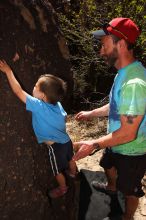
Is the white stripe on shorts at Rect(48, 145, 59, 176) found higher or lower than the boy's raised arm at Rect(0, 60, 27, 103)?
lower

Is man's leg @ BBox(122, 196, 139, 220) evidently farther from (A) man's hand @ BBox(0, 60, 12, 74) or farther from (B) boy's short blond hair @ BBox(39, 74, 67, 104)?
(A) man's hand @ BBox(0, 60, 12, 74)

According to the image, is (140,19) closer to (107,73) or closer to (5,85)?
(107,73)

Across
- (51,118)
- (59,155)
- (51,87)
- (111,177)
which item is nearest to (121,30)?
(51,87)

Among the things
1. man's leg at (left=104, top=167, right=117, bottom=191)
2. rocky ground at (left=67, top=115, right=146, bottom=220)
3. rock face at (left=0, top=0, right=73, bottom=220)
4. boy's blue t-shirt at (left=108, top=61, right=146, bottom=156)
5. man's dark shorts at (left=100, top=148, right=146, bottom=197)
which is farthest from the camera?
rocky ground at (left=67, top=115, right=146, bottom=220)

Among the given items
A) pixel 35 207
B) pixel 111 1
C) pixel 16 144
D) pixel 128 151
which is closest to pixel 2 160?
pixel 16 144

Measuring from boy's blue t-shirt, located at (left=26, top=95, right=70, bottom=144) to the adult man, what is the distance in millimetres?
236

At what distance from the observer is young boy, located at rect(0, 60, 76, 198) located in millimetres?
2770

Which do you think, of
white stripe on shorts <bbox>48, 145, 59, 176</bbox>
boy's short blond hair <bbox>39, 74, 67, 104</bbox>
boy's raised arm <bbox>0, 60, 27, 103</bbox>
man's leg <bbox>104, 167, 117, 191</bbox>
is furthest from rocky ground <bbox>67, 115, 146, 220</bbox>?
boy's raised arm <bbox>0, 60, 27, 103</bbox>

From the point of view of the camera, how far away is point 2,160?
294 cm

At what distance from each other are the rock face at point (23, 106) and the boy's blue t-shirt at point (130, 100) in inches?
25.2

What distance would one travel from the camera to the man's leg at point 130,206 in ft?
10.9

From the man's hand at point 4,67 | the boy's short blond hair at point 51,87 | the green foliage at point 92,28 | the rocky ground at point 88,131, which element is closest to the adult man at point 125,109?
the boy's short blond hair at point 51,87

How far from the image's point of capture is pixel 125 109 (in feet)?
8.59

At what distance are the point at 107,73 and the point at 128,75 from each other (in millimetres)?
5246
